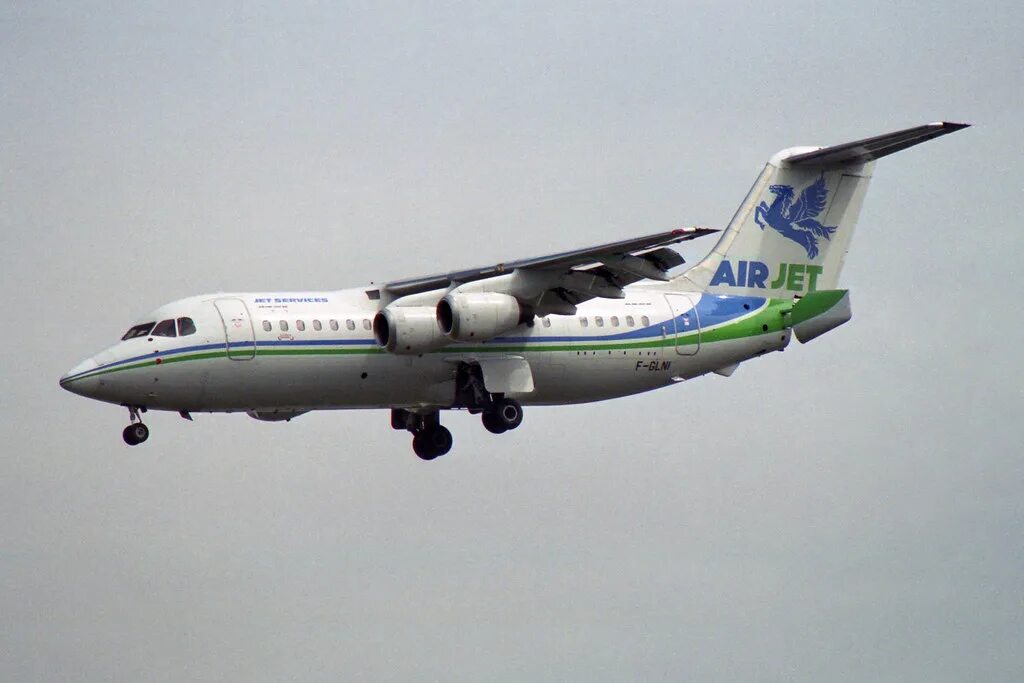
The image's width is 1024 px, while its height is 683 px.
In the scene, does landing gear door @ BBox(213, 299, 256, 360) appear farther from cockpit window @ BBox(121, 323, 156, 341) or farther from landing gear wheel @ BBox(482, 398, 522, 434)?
landing gear wheel @ BBox(482, 398, 522, 434)

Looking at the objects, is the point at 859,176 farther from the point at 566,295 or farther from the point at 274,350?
the point at 274,350

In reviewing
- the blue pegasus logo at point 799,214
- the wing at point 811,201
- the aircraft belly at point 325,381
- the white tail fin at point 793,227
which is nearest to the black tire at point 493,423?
the aircraft belly at point 325,381

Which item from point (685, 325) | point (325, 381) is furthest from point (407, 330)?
point (685, 325)

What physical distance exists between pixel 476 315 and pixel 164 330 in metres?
4.56

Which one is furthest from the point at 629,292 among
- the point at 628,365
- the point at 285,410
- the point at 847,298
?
the point at 285,410

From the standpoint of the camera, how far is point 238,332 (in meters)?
27.0

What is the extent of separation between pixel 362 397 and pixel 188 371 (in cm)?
275

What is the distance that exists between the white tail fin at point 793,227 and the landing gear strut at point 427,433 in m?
4.94

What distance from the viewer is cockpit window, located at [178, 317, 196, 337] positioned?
26922 millimetres

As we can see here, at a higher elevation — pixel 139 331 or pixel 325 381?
pixel 139 331

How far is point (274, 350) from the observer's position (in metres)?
27.0

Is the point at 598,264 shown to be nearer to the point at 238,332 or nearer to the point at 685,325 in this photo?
the point at 685,325

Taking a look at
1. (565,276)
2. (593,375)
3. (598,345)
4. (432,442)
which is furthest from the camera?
(432,442)

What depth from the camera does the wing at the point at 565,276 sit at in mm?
27391
